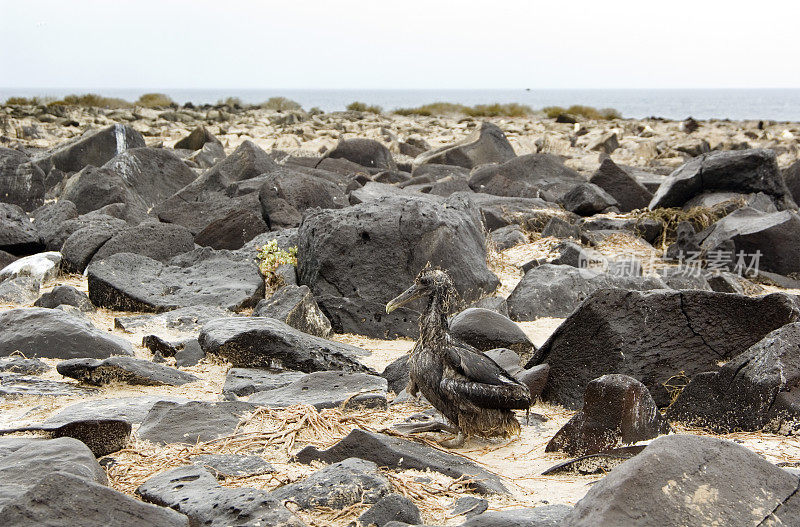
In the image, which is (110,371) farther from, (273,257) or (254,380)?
(273,257)

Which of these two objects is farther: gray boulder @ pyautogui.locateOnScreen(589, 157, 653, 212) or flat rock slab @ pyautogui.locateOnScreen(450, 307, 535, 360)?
gray boulder @ pyautogui.locateOnScreen(589, 157, 653, 212)

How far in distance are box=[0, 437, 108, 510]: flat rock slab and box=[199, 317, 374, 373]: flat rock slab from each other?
2195 millimetres

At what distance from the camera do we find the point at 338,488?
141 inches

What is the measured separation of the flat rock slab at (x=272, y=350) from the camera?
20.2 feet

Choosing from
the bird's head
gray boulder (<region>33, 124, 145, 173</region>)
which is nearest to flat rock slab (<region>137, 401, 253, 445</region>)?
the bird's head

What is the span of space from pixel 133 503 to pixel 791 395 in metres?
3.44

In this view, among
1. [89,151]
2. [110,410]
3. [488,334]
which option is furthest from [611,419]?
[89,151]

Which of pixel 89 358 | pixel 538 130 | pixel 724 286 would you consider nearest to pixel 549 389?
pixel 89 358

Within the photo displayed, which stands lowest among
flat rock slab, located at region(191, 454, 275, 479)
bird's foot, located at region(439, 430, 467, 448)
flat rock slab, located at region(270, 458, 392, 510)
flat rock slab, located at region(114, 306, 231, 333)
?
flat rock slab, located at region(114, 306, 231, 333)

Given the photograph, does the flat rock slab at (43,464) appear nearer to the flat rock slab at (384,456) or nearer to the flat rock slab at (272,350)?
the flat rock slab at (384,456)

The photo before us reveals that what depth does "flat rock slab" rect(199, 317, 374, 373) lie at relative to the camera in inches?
242

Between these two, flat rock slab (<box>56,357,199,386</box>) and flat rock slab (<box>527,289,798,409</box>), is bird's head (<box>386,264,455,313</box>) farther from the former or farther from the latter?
flat rock slab (<box>56,357,199,386</box>)

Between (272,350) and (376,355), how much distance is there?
1095mm

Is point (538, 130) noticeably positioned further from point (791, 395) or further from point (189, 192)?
point (791, 395)
